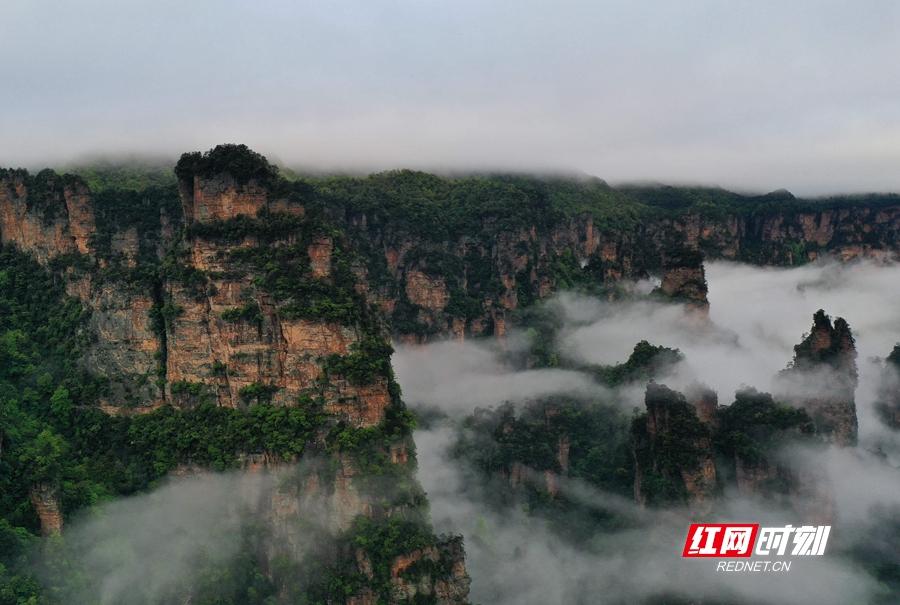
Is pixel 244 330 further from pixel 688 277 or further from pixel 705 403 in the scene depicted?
pixel 688 277

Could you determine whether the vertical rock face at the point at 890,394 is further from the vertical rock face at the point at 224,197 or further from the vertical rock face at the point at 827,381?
the vertical rock face at the point at 224,197

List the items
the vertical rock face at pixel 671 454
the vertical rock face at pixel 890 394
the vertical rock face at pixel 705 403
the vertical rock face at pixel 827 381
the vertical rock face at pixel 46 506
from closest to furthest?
1. the vertical rock face at pixel 46 506
2. the vertical rock face at pixel 671 454
3. the vertical rock face at pixel 705 403
4. the vertical rock face at pixel 827 381
5. the vertical rock face at pixel 890 394

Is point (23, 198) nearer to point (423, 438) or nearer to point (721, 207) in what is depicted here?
point (423, 438)

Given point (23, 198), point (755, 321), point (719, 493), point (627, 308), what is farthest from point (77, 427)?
point (755, 321)

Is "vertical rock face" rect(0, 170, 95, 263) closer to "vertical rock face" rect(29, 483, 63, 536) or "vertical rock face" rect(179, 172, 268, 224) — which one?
"vertical rock face" rect(179, 172, 268, 224)

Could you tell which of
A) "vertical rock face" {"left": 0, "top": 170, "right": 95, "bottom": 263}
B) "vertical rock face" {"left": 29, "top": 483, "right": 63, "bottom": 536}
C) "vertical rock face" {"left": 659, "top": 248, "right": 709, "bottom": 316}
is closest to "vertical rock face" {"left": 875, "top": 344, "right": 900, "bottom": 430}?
"vertical rock face" {"left": 659, "top": 248, "right": 709, "bottom": 316}

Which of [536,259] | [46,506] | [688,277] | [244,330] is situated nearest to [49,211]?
[244,330]

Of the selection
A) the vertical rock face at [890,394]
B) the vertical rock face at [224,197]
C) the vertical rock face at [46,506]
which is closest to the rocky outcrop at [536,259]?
the vertical rock face at [890,394]
